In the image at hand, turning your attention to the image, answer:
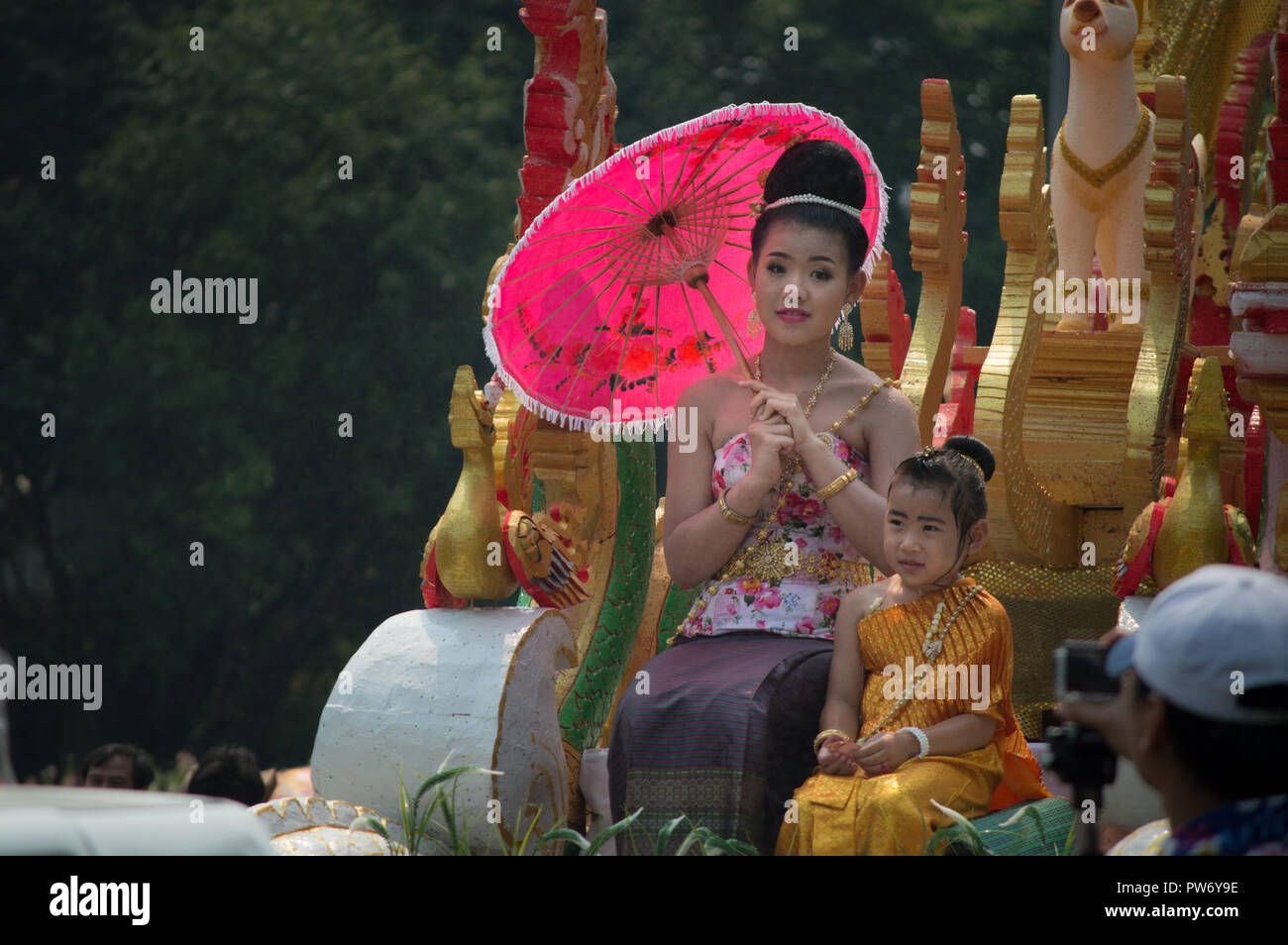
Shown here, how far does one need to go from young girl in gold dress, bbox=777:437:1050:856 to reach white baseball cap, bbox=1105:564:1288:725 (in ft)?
4.45

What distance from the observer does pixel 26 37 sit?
A: 436 inches

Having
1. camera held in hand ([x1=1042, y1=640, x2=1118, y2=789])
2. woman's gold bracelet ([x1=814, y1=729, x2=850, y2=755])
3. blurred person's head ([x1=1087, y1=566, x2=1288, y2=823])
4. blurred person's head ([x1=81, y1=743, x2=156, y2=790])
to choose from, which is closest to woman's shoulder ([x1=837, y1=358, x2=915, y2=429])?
woman's gold bracelet ([x1=814, y1=729, x2=850, y2=755])

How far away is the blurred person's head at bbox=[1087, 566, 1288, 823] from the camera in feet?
5.48

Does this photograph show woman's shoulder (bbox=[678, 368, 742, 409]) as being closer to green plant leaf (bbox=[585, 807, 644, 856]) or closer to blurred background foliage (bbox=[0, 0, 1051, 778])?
green plant leaf (bbox=[585, 807, 644, 856])

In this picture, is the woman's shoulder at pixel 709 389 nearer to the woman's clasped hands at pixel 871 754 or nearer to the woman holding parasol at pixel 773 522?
the woman holding parasol at pixel 773 522

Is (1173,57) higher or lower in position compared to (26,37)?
lower

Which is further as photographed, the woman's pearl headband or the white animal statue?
the white animal statue

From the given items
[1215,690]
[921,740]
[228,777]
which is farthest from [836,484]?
[228,777]

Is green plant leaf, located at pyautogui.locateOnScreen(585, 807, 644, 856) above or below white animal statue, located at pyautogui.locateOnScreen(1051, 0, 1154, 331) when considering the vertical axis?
below

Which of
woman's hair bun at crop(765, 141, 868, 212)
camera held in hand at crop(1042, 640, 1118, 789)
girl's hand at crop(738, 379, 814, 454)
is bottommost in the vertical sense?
camera held in hand at crop(1042, 640, 1118, 789)

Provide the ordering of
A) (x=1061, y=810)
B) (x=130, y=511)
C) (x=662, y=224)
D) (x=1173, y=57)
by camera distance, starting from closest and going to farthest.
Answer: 1. (x=1061, y=810)
2. (x=662, y=224)
3. (x=1173, y=57)
4. (x=130, y=511)
